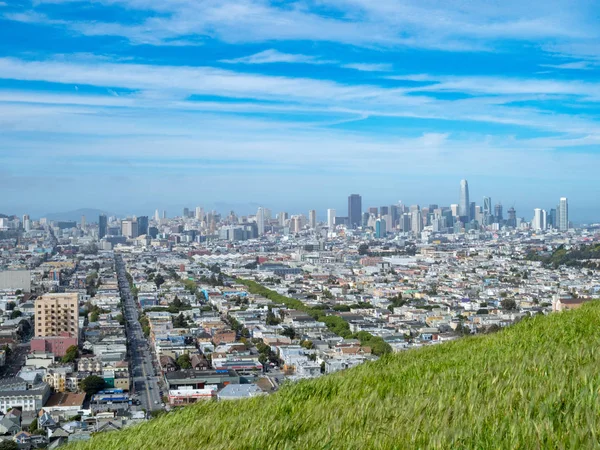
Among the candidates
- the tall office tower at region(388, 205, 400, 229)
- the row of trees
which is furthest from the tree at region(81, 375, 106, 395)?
the tall office tower at region(388, 205, 400, 229)

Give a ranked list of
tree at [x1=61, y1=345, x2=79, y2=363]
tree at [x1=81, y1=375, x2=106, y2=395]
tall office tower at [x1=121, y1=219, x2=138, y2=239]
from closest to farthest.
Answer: tree at [x1=81, y1=375, x2=106, y2=395] → tree at [x1=61, y1=345, x2=79, y2=363] → tall office tower at [x1=121, y1=219, x2=138, y2=239]

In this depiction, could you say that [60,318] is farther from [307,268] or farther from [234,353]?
[307,268]

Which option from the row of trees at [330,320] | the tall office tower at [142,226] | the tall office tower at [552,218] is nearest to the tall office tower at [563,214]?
the tall office tower at [552,218]

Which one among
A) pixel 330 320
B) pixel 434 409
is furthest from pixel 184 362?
pixel 434 409

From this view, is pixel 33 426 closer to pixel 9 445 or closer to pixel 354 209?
pixel 9 445

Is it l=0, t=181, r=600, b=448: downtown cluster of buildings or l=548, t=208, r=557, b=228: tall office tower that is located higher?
l=548, t=208, r=557, b=228: tall office tower

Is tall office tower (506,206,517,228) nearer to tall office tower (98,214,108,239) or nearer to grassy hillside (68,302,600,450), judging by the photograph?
tall office tower (98,214,108,239)

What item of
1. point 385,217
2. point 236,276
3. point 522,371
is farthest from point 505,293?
point 385,217
